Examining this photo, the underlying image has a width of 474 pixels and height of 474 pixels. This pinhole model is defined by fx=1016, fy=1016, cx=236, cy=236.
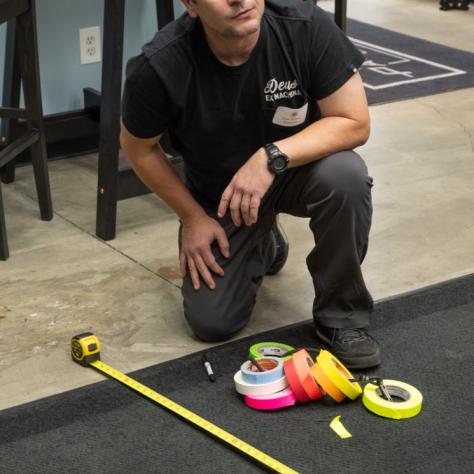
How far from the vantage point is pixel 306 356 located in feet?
7.72

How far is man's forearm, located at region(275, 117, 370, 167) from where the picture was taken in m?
2.43

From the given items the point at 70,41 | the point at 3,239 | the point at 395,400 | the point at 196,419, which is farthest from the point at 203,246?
the point at 70,41

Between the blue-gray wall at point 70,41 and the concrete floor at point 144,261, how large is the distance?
0.90ft

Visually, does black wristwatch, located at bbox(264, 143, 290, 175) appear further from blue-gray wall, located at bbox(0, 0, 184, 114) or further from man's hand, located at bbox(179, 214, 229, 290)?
blue-gray wall, located at bbox(0, 0, 184, 114)

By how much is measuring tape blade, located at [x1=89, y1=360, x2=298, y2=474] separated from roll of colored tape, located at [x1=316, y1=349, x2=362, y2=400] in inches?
10.1

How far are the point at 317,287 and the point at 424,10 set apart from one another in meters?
4.37

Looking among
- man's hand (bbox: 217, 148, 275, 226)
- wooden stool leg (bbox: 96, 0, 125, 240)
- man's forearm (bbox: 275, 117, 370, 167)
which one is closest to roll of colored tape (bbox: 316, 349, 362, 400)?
man's hand (bbox: 217, 148, 275, 226)

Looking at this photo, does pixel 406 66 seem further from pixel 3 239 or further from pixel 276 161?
pixel 276 161

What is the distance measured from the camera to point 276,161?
2.40 m

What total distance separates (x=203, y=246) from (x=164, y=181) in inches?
7.6

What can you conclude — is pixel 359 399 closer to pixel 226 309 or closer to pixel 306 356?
pixel 306 356

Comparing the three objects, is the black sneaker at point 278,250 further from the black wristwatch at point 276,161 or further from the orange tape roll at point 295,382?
the orange tape roll at point 295,382

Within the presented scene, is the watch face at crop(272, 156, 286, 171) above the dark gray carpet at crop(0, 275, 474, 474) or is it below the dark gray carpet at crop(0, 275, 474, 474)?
above

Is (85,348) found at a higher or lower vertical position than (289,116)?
lower
